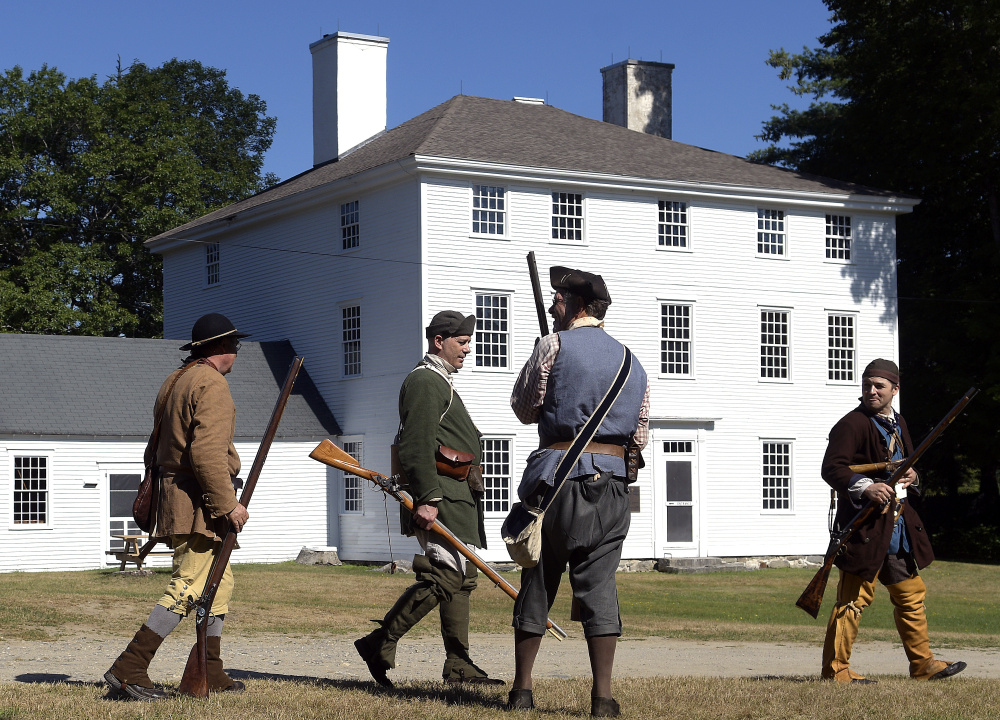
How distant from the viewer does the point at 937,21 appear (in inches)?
1444

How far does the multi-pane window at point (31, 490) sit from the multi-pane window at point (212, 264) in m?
9.44

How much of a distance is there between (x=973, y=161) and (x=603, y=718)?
33389 mm

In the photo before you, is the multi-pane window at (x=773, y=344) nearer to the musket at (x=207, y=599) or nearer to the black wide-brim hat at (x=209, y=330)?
the black wide-brim hat at (x=209, y=330)

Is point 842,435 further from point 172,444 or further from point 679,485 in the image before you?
point 679,485

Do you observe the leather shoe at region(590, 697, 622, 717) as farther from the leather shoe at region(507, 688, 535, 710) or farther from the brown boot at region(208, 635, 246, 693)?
the brown boot at region(208, 635, 246, 693)

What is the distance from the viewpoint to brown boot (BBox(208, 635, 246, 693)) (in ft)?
26.8

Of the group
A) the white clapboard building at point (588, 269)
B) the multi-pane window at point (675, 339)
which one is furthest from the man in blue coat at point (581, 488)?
the multi-pane window at point (675, 339)

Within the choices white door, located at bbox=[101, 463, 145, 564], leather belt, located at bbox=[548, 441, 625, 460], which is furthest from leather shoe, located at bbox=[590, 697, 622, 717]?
white door, located at bbox=[101, 463, 145, 564]

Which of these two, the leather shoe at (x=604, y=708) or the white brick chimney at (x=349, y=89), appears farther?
the white brick chimney at (x=349, y=89)

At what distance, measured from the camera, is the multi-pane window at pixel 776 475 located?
32.8m

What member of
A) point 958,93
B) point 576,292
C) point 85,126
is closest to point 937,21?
point 958,93

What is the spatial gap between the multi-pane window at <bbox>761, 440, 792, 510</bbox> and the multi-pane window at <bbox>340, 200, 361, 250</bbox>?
10.5m

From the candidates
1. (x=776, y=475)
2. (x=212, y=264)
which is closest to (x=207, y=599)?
(x=776, y=475)

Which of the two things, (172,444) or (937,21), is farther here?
(937,21)
